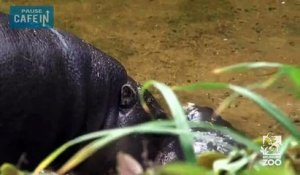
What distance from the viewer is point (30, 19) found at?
1893 mm

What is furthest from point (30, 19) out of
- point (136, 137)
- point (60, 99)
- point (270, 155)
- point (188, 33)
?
point (188, 33)

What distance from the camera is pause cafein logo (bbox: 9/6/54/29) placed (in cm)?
188

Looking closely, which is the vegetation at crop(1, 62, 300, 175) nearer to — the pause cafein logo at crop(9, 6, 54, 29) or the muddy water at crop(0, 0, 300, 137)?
the pause cafein logo at crop(9, 6, 54, 29)

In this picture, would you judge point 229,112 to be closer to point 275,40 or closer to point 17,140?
point 275,40

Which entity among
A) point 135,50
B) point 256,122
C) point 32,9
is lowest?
point 256,122

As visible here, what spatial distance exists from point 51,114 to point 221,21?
1.91 metres

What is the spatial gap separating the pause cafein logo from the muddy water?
1.14 meters

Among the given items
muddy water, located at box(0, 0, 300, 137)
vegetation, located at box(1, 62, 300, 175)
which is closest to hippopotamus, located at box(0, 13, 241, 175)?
muddy water, located at box(0, 0, 300, 137)

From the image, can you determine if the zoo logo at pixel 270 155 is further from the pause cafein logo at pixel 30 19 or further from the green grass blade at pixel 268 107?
the pause cafein logo at pixel 30 19

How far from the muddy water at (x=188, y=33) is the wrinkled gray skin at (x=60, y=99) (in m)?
0.86

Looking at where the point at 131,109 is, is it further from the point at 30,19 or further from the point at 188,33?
the point at 188,33

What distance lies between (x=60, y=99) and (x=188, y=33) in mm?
1720

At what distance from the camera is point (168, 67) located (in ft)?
11.2

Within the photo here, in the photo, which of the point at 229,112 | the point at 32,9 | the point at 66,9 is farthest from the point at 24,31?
the point at 66,9
